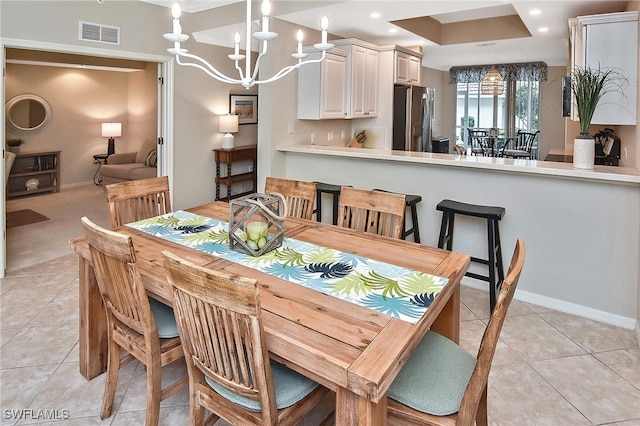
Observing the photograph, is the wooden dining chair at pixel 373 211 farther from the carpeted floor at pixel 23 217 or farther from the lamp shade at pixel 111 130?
the lamp shade at pixel 111 130

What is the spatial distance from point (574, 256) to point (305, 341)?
256cm

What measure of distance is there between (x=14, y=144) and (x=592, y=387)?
8299 mm

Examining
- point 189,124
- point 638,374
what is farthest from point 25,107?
point 638,374

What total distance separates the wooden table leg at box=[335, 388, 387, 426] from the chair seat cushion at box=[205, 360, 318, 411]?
249mm

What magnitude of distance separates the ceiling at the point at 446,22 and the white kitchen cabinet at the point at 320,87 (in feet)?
1.08

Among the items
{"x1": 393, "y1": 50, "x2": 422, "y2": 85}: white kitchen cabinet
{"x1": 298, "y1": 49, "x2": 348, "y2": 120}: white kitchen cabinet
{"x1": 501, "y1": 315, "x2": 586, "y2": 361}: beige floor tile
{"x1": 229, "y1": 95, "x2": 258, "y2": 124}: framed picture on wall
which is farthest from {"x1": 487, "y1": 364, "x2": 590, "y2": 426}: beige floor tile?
{"x1": 229, "y1": 95, "x2": 258, "y2": 124}: framed picture on wall

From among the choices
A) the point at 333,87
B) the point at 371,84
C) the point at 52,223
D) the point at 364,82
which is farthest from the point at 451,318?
the point at 52,223

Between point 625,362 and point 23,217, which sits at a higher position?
point 23,217

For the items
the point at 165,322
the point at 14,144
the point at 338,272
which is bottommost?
the point at 165,322

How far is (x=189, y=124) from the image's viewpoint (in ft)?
17.7

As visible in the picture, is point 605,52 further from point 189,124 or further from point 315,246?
point 189,124

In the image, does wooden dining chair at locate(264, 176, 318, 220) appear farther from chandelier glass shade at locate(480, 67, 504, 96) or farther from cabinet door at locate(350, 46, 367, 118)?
chandelier glass shade at locate(480, 67, 504, 96)

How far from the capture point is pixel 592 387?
2.19m

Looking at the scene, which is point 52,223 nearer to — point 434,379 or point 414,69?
point 414,69
